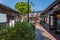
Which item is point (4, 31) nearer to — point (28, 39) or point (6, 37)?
point (6, 37)

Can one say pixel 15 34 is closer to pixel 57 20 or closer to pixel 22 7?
pixel 57 20

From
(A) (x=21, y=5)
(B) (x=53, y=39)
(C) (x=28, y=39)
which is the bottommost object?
(B) (x=53, y=39)

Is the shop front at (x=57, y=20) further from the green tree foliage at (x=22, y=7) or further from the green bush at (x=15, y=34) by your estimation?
the green tree foliage at (x=22, y=7)

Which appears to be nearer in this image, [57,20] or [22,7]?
[57,20]

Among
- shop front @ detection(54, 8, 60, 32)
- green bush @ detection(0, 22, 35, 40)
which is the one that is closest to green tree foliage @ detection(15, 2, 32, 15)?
shop front @ detection(54, 8, 60, 32)

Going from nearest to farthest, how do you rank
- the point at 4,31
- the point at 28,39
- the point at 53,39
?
the point at 4,31
the point at 28,39
the point at 53,39

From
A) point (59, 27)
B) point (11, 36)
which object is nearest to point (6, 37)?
point (11, 36)

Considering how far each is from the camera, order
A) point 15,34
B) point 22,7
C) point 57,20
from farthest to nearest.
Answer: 1. point 22,7
2. point 57,20
3. point 15,34

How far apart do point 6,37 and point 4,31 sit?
208 millimetres

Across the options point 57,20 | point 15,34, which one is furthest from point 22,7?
point 15,34

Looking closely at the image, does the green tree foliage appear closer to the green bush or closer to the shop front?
the shop front

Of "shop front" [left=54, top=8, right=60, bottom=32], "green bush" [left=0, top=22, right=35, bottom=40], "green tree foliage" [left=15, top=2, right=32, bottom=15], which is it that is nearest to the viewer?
"green bush" [left=0, top=22, right=35, bottom=40]

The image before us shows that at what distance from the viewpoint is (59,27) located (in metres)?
18.5

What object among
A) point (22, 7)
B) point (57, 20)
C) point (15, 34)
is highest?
point (22, 7)
